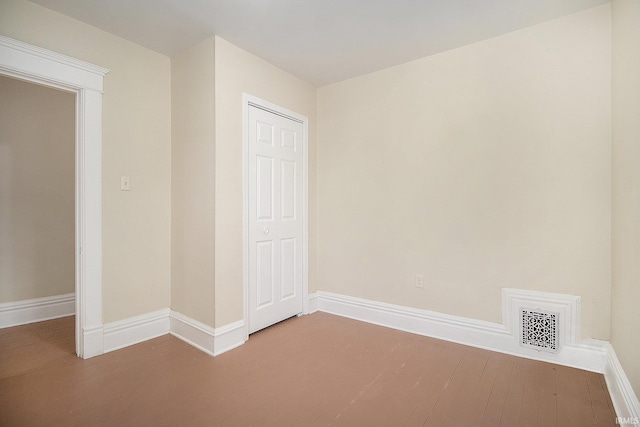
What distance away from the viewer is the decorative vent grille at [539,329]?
2.27m

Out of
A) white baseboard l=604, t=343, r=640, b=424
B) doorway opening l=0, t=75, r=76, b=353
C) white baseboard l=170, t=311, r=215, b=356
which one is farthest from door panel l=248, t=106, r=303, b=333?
white baseboard l=604, t=343, r=640, b=424

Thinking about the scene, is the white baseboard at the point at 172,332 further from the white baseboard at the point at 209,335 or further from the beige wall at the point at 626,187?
the beige wall at the point at 626,187

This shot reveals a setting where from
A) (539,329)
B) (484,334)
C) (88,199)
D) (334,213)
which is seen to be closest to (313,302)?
(334,213)

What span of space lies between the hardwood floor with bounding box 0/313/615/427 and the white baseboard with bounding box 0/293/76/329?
1.47ft

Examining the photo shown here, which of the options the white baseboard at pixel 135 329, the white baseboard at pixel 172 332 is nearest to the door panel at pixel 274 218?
the white baseboard at pixel 172 332

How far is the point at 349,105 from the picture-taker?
3.34 metres

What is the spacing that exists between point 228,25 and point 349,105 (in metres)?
1.46

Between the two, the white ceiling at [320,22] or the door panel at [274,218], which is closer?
the white ceiling at [320,22]

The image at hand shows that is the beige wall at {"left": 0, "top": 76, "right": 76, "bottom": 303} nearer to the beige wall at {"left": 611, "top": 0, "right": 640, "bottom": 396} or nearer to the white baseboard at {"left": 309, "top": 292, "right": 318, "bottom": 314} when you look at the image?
the white baseboard at {"left": 309, "top": 292, "right": 318, "bottom": 314}

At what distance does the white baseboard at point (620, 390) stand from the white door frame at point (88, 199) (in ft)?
11.2

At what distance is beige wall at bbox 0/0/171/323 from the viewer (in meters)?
2.42

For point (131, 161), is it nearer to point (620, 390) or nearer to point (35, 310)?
point (35, 310)

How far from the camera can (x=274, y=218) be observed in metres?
3.06

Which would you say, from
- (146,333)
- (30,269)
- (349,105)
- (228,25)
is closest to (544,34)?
(349,105)
